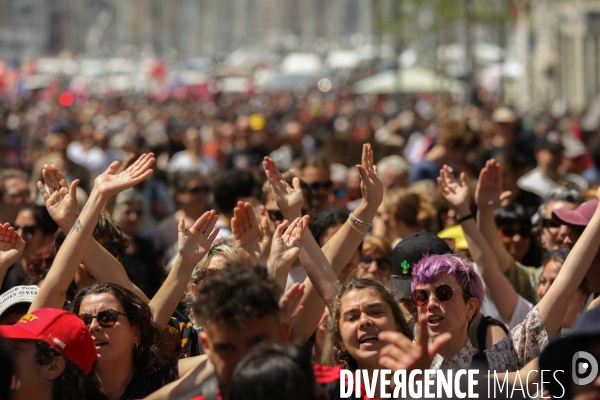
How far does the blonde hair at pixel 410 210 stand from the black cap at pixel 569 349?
3.93 metres

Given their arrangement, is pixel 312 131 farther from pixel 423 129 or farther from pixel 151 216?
pixel 151 216

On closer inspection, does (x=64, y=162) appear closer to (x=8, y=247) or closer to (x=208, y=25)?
(x=8, y=247)

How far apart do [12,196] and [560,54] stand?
38524 millimetres

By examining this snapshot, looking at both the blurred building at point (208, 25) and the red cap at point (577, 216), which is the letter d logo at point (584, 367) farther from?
the blurred building at point (208, 25)

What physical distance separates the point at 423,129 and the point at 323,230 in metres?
16.3

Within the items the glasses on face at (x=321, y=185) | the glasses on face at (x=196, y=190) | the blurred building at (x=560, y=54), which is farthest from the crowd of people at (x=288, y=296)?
the blurred building at (x=560, y=54)

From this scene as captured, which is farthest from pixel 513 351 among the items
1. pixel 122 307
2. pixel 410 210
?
pixel 410 210

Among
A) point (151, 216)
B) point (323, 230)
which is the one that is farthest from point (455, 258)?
point (151, 216)

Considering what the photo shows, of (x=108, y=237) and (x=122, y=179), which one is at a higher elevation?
(x=122, y=179)

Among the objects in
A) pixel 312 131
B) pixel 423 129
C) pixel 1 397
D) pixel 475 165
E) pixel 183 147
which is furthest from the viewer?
pixel 312 131

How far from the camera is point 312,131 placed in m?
25.2

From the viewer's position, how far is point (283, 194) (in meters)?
5.18

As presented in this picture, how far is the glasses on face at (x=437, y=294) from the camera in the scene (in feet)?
14.8

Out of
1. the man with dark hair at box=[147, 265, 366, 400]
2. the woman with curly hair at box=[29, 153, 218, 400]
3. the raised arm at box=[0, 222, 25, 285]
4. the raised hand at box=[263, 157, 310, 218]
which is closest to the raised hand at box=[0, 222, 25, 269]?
the raised arm at box=[0, 222, 25, 285]
